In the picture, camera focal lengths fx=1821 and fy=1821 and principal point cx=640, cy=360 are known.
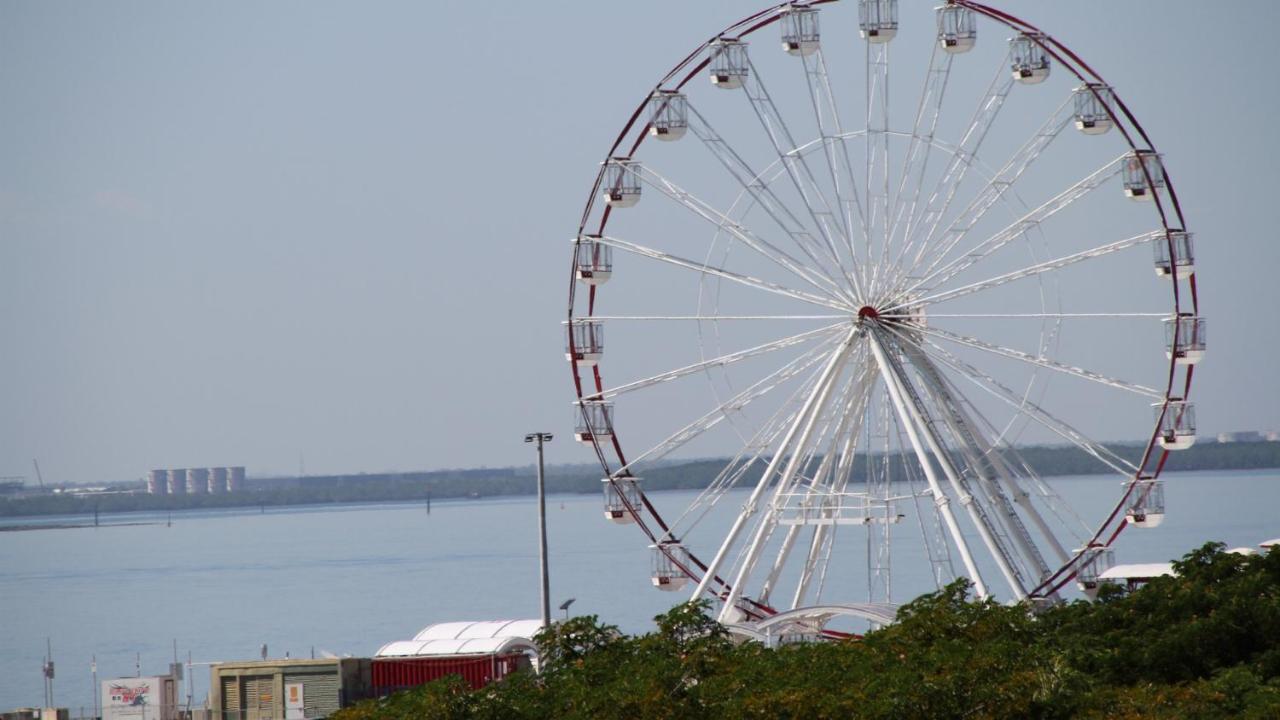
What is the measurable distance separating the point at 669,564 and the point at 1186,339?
13.1 m

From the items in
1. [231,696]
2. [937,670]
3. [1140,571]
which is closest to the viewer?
[937,670]

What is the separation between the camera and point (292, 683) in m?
45.4

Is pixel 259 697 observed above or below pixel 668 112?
below

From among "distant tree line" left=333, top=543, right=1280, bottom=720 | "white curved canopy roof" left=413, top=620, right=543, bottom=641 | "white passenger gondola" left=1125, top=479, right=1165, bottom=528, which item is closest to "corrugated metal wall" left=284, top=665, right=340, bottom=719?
"white curved canopy roof" left=413, top=620, right=543, bottom=641

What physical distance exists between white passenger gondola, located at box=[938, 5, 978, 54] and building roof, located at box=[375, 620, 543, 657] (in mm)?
17859

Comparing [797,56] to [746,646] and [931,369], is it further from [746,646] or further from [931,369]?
[746,646]

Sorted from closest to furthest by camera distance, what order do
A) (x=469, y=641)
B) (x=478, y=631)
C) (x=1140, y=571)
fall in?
(x=469, y=641) → (x=478, y=631) → (x=1140, y=571)

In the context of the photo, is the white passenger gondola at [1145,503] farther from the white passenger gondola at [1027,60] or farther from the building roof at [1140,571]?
the building roof at [1140,571]

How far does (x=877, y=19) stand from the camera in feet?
143

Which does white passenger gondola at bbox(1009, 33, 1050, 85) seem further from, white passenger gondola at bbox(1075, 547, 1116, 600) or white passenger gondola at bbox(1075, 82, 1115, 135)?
white passenger gondola at bbox(1075, 547, 1116, 600)

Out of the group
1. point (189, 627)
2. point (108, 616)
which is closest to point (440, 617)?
point (189, 627)

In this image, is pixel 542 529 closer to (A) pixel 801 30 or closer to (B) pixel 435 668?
(B) pixel 435 668

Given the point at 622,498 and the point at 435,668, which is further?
the point at 435,668

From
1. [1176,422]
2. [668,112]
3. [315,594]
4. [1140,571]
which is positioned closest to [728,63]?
[668,112]
